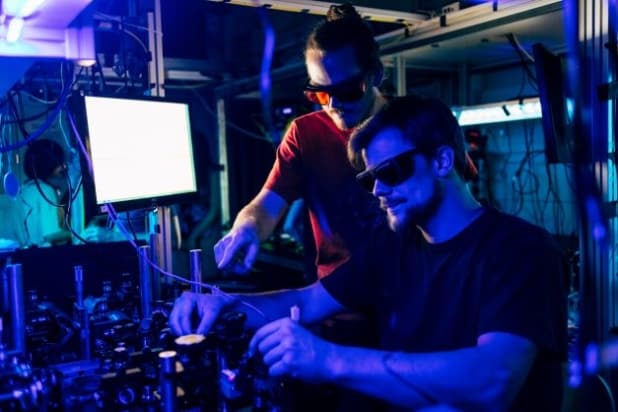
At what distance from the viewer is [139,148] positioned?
1633 millimetres

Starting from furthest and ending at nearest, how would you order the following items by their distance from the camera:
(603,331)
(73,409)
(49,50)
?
1. (603,331)
2. (49,50)
3. (73,409)

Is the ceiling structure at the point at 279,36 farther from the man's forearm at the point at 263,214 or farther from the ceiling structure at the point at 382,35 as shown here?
the man's forearm at the point at 263,214

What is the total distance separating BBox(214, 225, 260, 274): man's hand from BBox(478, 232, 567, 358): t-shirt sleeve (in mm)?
531

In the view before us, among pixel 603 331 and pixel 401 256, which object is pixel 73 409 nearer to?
pixel 401 256

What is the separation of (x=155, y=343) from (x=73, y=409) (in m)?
0.26

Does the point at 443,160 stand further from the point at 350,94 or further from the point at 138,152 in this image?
the point at 138,152

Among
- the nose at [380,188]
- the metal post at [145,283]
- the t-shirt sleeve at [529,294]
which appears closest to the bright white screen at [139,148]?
the metal post at [145,283]

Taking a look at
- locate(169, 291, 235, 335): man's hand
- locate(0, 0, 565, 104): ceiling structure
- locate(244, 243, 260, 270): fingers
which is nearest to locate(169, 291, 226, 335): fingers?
locate(169, 291, 235, 335): man's hand

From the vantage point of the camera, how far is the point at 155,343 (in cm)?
118

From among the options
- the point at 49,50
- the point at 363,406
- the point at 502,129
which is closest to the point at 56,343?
the point at 49,50

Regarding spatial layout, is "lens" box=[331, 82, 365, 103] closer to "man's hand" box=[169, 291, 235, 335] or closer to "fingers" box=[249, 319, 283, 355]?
"man's hand" box=[169, 291, 235, 335]

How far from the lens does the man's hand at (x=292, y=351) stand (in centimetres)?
103

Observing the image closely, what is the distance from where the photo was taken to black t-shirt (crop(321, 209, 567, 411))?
1094mm

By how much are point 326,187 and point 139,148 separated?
0.56m
